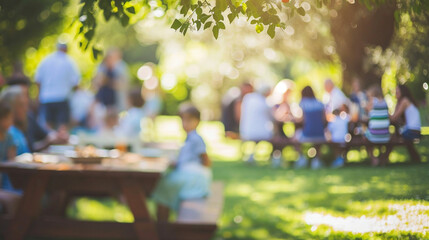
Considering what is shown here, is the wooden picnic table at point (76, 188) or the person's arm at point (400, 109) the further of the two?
Answer: the wooden picnic table at point (76, 188)

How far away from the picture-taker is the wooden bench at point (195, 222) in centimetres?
532

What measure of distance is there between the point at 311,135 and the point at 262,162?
7.44ft

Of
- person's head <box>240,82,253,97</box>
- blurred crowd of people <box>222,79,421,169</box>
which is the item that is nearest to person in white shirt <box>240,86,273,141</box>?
blurred crowd of people <box>222,79,421,169</box>

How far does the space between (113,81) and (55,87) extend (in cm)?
268

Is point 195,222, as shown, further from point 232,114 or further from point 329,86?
point 232,114

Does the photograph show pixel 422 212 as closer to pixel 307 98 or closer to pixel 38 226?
pixel 38 226

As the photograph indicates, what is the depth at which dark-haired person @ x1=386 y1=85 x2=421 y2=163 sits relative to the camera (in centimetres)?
467

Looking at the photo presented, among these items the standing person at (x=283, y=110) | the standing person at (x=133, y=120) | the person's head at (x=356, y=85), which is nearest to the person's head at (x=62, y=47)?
the standing person at (x=133, y=120)

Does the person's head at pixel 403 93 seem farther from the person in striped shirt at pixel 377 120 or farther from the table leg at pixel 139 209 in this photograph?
the table leg at pixel 139 209

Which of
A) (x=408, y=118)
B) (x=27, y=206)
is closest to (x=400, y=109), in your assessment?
(x=408, y=118)

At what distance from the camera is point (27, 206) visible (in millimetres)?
5766

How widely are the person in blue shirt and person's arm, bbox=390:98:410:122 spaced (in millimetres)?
2255

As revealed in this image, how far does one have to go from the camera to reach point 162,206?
658 cm

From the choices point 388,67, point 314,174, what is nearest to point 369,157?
point 388,67
